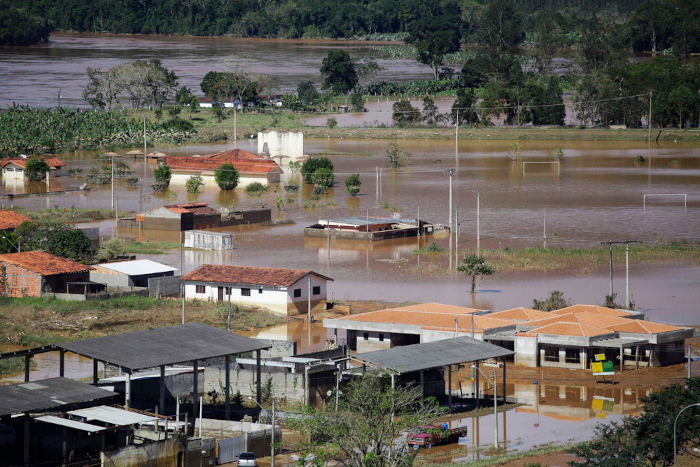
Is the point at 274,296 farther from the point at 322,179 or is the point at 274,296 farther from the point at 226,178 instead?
the point at 226,178

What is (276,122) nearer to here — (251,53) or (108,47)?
(251,53)

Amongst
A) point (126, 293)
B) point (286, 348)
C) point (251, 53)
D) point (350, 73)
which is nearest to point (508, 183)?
point (126, 293)

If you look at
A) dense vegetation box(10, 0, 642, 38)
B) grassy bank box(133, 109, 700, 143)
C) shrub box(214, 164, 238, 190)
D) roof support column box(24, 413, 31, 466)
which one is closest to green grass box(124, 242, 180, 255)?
shrub box(214, 164, 238, 190)

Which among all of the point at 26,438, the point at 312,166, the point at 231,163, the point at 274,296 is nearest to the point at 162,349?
the point at 26,438

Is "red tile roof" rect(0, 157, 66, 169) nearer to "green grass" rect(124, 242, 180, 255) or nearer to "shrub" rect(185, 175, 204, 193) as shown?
"shrub" rect(185, 175, 204, 193)

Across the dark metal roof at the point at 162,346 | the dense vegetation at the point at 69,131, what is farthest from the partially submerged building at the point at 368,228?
the dense vegetation at the point at 69,131

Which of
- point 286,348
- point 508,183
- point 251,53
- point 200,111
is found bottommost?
point 286,348
